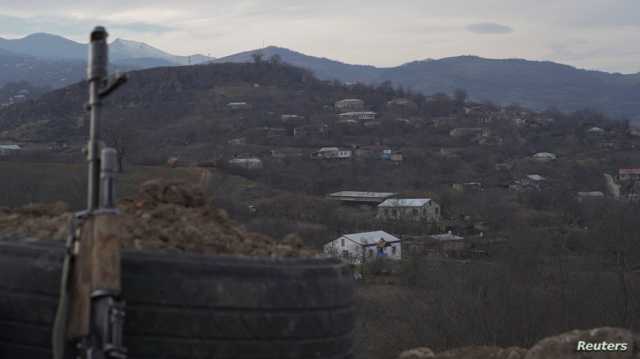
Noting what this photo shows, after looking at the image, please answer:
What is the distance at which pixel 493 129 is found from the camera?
246 feet

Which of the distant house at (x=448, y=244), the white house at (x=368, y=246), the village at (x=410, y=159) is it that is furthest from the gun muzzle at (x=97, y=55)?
the distant house at (x=448, y=244)

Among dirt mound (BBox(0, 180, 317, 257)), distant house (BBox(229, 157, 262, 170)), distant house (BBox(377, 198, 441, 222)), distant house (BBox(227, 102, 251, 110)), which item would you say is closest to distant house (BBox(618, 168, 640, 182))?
distant house (BBox(377, 198, 441, 222))

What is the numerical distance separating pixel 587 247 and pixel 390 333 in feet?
30.5

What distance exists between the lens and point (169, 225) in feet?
11.2

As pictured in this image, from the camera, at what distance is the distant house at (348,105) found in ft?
267

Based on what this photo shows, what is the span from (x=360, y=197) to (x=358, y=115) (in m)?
33.9

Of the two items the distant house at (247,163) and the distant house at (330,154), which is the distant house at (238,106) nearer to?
the distant house at (330,154)

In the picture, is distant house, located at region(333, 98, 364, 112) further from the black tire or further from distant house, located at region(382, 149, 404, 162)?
the black tire

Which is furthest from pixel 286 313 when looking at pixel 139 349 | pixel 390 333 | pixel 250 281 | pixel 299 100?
pixel 299 100

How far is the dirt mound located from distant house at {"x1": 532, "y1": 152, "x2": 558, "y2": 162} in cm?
5728

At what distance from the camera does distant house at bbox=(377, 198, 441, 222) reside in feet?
125

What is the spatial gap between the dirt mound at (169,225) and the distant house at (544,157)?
188 feet

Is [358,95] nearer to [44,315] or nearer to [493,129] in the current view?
[493,129]

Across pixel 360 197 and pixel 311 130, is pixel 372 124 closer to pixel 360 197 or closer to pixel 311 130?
pixel 311 130
